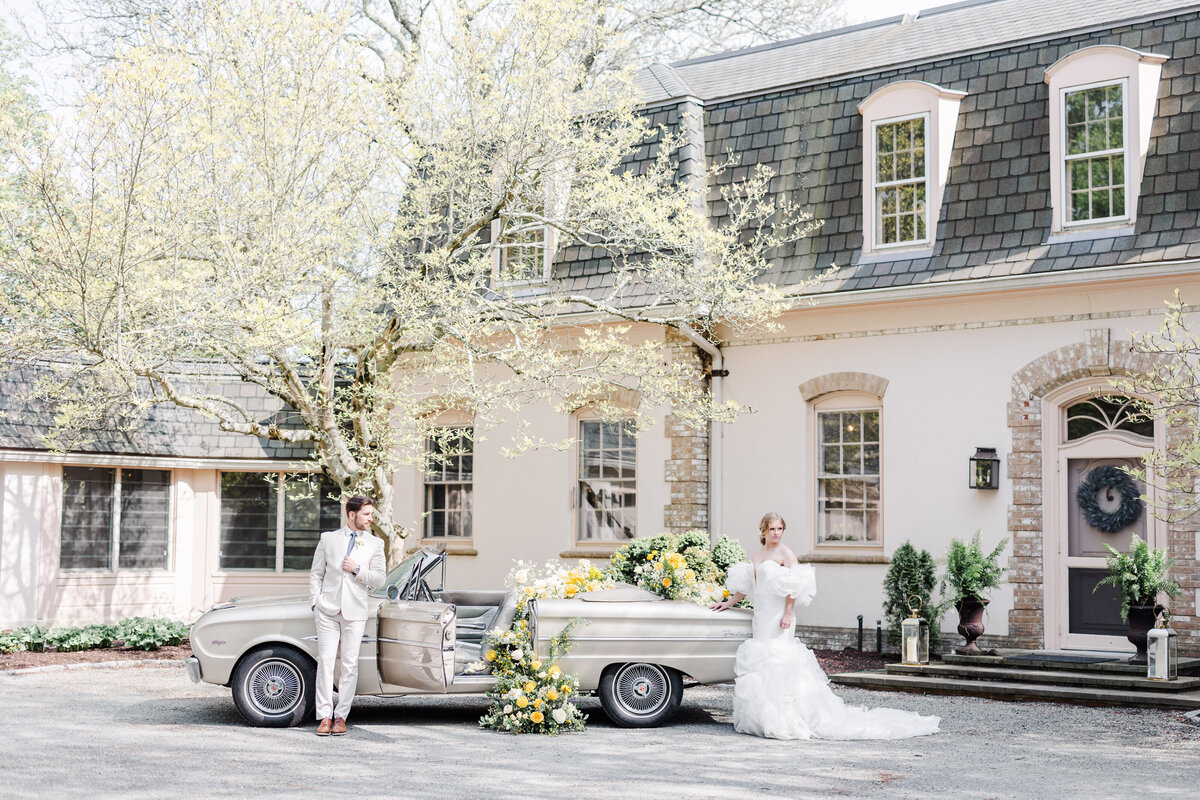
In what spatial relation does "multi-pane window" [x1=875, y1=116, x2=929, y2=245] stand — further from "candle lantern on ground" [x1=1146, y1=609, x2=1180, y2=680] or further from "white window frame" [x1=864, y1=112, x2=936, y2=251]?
"candle lantern on ground" [x1=1146, y1=609, x2=1180, y2=680]

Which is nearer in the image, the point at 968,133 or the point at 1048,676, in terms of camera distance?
the point at 1048,676

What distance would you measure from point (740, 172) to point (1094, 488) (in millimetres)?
5652

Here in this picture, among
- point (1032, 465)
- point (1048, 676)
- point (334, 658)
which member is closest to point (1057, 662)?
point (1048, 676)

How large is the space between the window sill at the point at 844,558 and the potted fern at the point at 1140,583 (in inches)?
109

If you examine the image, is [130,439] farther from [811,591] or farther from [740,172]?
[811,591]

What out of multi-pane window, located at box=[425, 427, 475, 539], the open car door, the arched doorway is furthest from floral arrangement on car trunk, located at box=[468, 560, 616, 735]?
multi-pane window, located at box=[425, 427, 475, 539]

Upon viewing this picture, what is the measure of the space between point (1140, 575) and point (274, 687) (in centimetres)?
771

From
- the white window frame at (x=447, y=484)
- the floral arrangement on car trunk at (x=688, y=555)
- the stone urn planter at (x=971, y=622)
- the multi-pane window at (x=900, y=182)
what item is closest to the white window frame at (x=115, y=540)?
the white window frame at (x=447, y=484)

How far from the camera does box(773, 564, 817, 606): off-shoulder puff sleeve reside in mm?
9555

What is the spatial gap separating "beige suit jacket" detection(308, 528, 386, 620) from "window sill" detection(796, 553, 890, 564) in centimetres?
614

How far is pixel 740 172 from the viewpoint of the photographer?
15.5 meters

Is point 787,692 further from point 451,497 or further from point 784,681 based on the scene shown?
point 451,497

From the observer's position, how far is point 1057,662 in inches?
462

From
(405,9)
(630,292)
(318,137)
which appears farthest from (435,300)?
(405,9)
